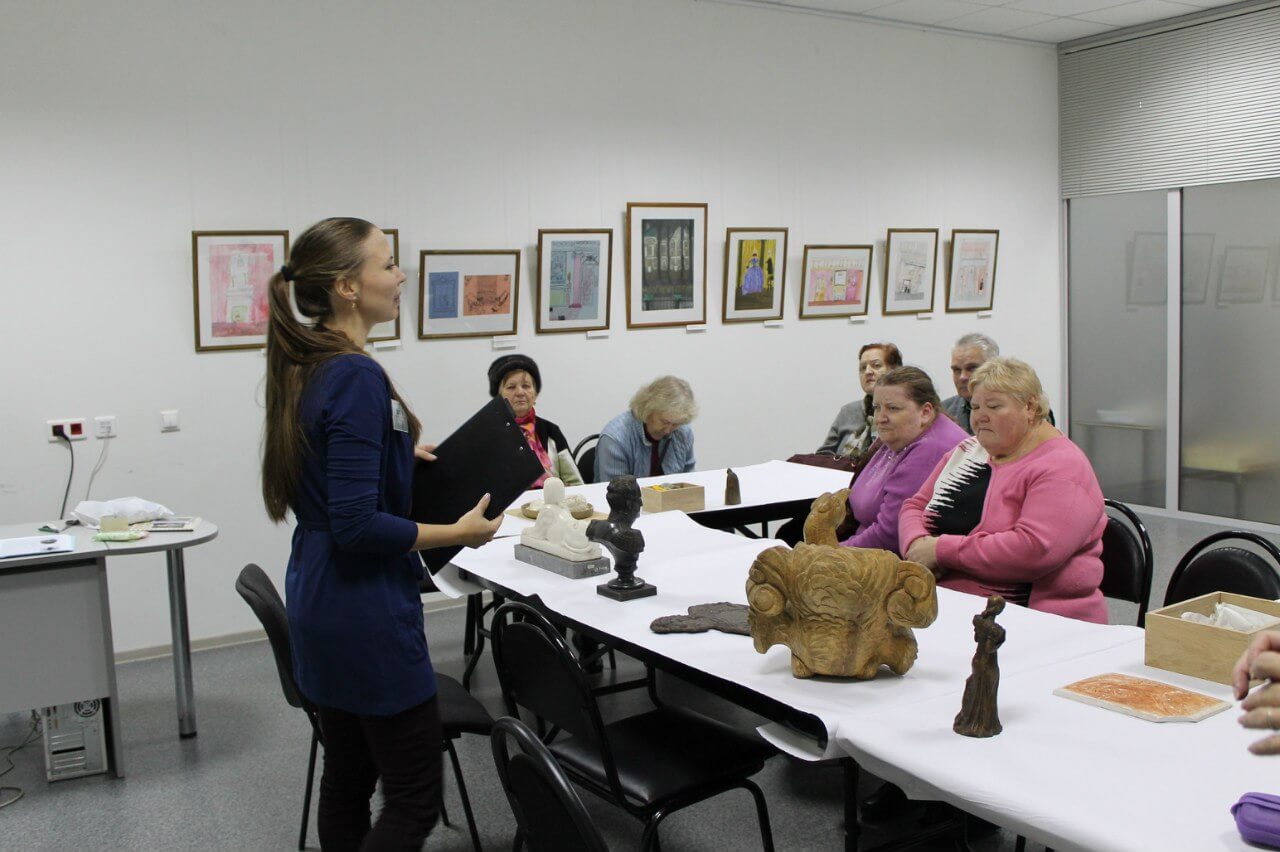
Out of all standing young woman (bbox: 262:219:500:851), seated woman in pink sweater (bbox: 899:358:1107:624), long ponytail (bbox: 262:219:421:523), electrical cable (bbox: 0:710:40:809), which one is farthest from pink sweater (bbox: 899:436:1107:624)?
electrical cable (bbox: 0:710:40:809)

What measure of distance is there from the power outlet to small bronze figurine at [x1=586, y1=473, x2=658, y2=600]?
9.40 ft

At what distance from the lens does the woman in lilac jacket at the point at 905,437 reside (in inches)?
137

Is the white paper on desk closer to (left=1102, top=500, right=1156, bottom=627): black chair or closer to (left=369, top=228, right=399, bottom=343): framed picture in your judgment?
(left=369, top=228, right=399, bottom=343): framed picture

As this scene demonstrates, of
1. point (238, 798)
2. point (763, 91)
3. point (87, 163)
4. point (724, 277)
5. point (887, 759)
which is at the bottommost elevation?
point (238, 798)

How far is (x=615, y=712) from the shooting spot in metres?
3.98

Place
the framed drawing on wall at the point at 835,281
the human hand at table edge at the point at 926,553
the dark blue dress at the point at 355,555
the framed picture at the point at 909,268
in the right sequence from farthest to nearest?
the framed picture at the point at 909,268 < the framed drawing on wall at the point at 835,281 < the human hand at table edge at the point at 926,553 < the dark blue dress at the point at 355,555

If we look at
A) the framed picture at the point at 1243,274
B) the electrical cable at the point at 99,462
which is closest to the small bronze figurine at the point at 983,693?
the electrical cable at the point at 99,462

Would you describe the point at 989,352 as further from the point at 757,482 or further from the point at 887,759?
the point at 887,759

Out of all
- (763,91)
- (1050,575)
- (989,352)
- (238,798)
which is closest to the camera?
(1050,575)

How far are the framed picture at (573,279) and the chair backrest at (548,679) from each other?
332cm

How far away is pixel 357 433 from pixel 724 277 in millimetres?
4530

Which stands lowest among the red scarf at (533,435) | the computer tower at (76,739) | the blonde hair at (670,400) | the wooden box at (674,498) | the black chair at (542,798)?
the computer tower at (76,739)

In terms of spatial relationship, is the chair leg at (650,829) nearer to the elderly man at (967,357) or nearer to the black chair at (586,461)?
the black chair at (586,461)

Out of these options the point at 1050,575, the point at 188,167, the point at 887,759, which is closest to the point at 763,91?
the point at 188,167
